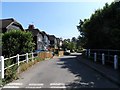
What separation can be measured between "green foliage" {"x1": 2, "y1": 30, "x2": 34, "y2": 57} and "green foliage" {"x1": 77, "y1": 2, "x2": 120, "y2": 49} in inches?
262

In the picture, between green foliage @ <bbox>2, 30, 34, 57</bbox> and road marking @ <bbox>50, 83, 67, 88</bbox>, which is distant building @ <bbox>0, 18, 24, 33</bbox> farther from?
road marking @ <bbox>50, 83, 67, 88</bbox>

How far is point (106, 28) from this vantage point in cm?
2420

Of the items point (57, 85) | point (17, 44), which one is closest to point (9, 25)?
point (17, 44)

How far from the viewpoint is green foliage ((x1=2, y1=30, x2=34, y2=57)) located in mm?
26438

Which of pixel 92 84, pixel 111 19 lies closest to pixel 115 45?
pixel 111 19

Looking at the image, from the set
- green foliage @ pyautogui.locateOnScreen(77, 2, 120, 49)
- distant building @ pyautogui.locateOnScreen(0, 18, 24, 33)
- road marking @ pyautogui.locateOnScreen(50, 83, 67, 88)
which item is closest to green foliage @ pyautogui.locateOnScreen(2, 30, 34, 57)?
green foliage @ pyautogui.locateOnScreen(77, 2, 120, 49)

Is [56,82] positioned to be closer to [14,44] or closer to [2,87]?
[2,87]

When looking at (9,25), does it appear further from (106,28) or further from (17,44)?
(106,28)

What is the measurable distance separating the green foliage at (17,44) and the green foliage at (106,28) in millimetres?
6665

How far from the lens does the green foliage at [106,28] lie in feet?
70.5

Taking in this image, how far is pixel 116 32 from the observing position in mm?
20594

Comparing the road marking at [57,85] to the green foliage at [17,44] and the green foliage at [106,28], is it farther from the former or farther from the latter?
the green foliage at [17,44]

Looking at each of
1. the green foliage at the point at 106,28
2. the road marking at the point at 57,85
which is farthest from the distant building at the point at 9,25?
the road marking at the point at 57,85

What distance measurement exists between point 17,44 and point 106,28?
8.35 m
